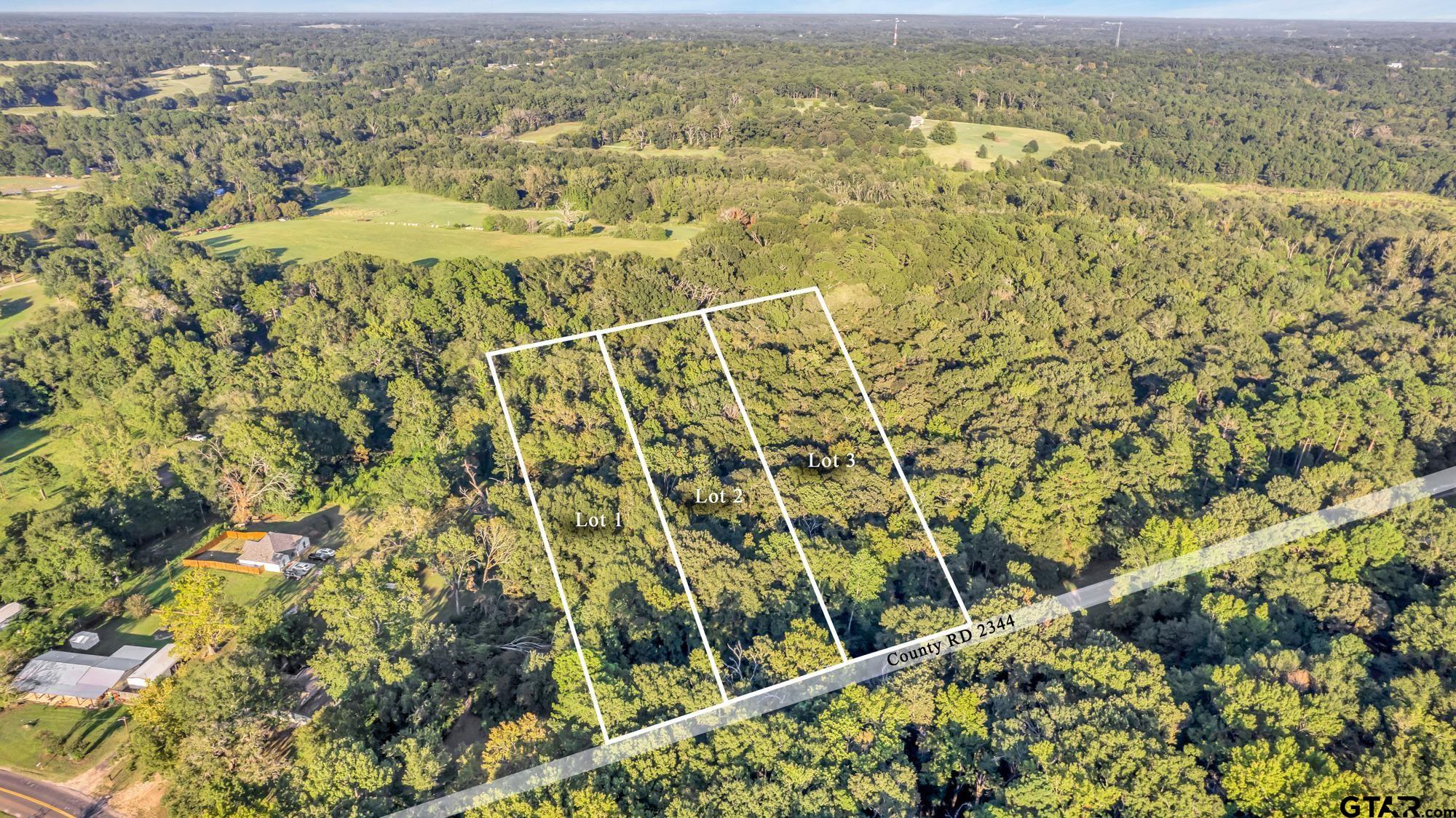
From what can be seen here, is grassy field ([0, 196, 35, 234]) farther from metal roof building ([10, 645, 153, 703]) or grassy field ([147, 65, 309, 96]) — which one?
grassy field ([147, 65, 309, 96])

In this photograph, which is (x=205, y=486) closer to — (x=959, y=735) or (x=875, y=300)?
(x=959, y=735)

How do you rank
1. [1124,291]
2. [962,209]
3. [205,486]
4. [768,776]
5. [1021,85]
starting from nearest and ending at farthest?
1. [768,776]
2. [205,486]
3. [1124,291]
4. [962,209]
5. [1021,85]

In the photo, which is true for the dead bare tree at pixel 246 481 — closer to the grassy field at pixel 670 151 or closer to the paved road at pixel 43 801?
the paved road at pixel 43 801

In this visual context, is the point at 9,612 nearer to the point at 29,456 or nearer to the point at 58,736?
the point at 58,736

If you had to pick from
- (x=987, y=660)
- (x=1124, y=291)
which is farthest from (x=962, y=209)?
(x=987, y=660)

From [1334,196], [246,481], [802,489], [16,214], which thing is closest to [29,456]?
[246,481]

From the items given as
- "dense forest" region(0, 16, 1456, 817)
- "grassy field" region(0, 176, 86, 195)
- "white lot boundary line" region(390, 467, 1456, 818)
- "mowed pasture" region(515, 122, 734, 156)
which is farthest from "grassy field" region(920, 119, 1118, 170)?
"grassy field" region(0, 176, 86, 195)

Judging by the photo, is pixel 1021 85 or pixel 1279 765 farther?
pixel 1021 85
